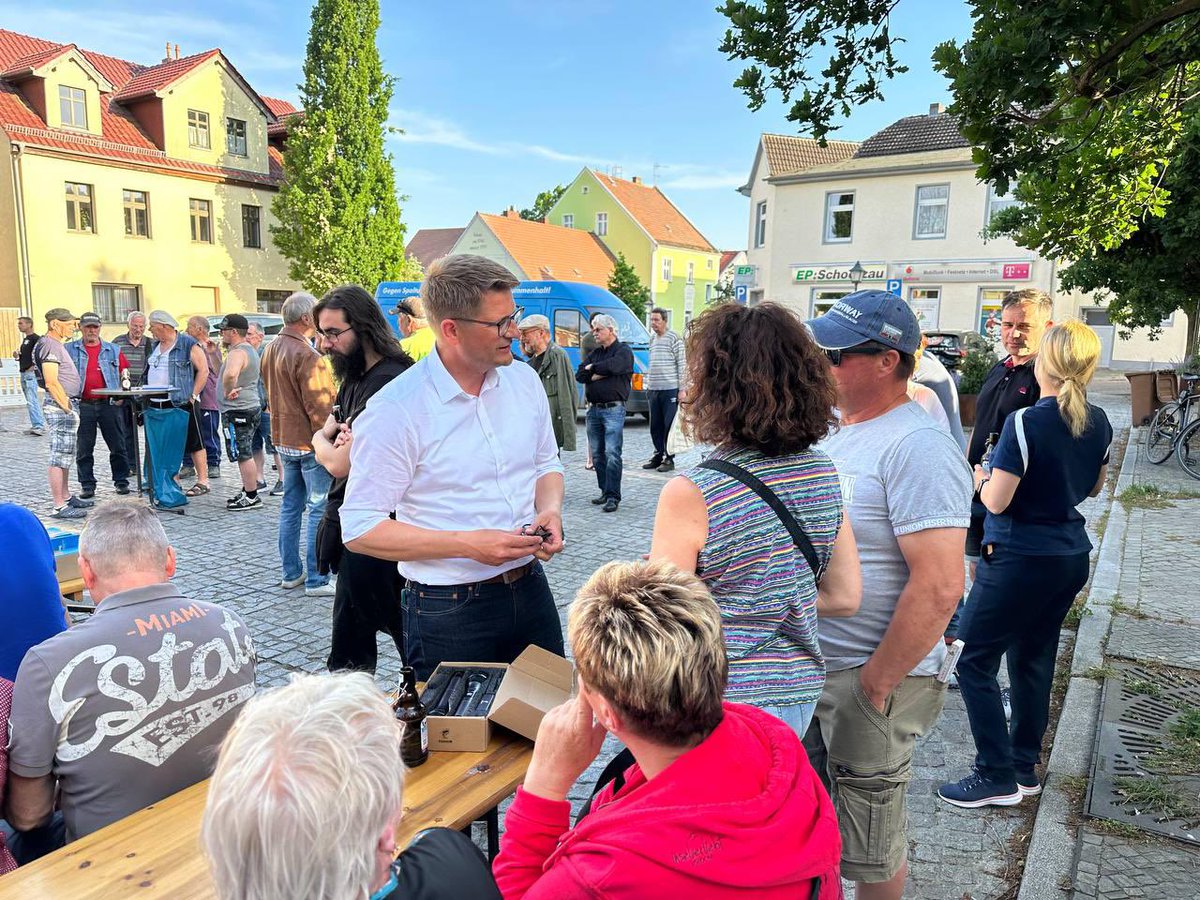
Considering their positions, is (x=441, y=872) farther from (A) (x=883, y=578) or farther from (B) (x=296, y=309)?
(B) (x=296, y=309)

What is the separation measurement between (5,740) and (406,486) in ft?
3.98

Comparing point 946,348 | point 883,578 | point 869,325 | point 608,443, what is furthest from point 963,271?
point 883,578

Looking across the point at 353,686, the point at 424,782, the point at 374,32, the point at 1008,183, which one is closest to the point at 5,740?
the point at 424,782

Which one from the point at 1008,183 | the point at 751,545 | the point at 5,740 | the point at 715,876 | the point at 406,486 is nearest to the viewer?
the point at 715,876

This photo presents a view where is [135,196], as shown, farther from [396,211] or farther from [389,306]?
[389,306]

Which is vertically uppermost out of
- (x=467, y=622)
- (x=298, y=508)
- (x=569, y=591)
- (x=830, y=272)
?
(x=830, y=272)

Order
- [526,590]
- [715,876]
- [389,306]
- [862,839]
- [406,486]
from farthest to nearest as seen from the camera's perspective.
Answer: [389,306] → [526,590] → [406,486] → [862,839] → [715,876]

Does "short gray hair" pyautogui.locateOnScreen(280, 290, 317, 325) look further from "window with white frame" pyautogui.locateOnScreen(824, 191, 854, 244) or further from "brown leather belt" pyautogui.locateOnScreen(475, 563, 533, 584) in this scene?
"window with white frame" pyautogui.locateOnScreen(824, 191, 854, 244)

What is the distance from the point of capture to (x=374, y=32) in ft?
99.0

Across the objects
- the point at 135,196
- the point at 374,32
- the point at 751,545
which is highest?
the point at 374,32

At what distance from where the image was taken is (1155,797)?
10.7ft

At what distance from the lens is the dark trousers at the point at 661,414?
34.1 feet

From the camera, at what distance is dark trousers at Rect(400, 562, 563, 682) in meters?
2.62

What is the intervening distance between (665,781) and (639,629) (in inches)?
9.9
